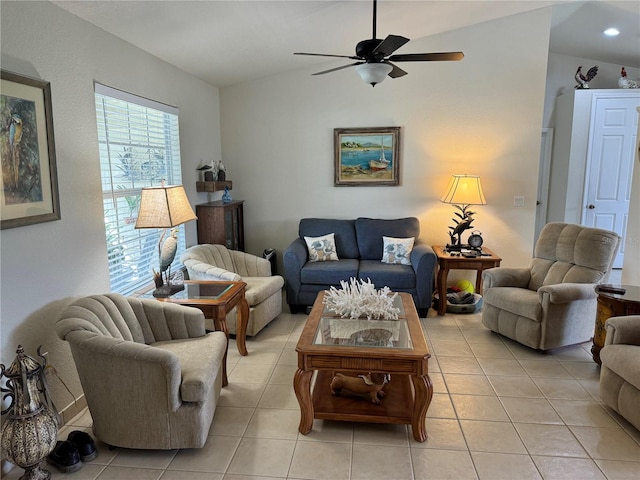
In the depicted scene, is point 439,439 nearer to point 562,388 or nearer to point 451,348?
point 562,388

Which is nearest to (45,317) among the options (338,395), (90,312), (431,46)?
(90,312)

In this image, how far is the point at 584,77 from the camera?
5445 mm

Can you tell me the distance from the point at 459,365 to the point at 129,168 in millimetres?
2925

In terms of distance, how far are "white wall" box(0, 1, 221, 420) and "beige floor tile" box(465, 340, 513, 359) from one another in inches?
112

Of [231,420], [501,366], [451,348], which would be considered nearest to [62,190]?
[231,420]

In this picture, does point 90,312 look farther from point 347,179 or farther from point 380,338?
point 347,179

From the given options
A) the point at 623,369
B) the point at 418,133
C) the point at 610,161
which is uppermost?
the point at 418,133

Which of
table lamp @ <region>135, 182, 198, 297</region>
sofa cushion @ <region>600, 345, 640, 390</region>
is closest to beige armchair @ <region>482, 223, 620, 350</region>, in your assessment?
sofa cushion @ <region>600, 345, 640, 390</region>

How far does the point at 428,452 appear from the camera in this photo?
7.50ft

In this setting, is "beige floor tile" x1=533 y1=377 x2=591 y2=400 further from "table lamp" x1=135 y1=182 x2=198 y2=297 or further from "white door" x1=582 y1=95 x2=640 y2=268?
Answer: "white door" x1=582 y1=95 x2=640 y2=268

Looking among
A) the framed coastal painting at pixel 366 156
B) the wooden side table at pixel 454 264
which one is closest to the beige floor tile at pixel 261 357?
the wooden side table at pixel 454 264

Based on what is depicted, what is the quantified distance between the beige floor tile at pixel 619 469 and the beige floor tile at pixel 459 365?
3.38ft

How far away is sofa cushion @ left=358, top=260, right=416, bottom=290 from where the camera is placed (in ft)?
13.8

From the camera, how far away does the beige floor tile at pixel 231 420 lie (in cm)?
248
